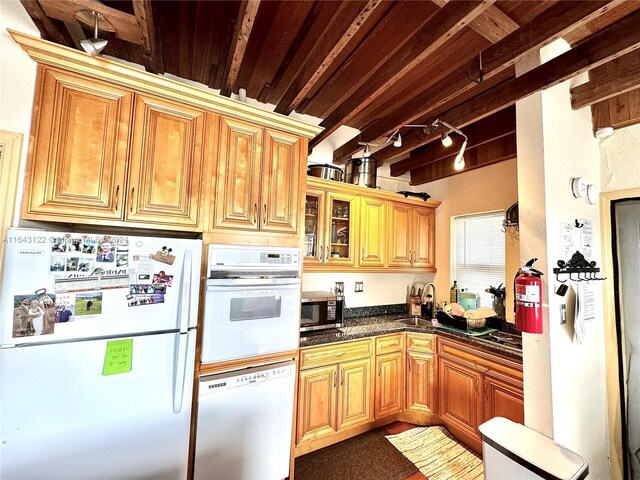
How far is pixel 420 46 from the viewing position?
149 cm

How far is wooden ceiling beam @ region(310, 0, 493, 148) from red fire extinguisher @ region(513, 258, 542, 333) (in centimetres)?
137

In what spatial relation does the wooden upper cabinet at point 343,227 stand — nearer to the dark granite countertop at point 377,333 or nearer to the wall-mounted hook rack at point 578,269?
the dark granite countertop at point 377,333

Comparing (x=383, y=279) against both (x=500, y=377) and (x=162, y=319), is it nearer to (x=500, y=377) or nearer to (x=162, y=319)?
(x=500, y=377)

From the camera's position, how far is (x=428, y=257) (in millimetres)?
3469

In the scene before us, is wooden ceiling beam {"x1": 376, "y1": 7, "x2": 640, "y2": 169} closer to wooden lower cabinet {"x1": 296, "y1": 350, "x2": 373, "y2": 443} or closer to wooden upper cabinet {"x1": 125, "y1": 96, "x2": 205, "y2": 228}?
wooden upper cabinet {"x1": 125, "y1": 96, "x2": 205, "y2": 228}

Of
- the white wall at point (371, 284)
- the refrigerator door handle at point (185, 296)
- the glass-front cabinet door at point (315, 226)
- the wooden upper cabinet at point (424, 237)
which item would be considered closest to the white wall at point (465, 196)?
the wooden upper cabinet at point (424, 237)

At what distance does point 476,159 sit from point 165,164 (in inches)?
114

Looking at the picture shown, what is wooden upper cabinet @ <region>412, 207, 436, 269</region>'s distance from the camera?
133 inches

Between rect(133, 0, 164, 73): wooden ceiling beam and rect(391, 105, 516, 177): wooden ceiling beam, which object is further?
rect(391, 105, 516, 177): wooden ceiling beam

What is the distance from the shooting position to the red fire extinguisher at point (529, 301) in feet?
5.20

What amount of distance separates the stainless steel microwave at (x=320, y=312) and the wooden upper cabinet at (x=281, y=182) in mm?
818

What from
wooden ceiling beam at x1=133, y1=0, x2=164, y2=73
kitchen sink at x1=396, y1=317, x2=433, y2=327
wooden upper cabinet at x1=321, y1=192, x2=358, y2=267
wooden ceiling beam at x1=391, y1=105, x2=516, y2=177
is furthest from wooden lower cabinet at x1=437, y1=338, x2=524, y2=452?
wooden ceiling beam at x1=133, y1=0, x2=164, y2=73

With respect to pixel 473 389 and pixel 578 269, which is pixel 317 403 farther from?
pixel 578 269

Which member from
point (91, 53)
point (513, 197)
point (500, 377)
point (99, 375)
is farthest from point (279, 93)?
point (500, 377)
